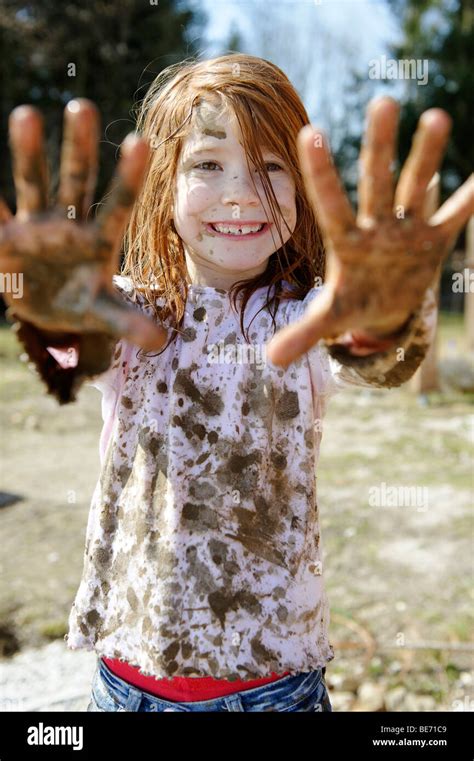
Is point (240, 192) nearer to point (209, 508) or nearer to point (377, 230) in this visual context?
point (377, 230)

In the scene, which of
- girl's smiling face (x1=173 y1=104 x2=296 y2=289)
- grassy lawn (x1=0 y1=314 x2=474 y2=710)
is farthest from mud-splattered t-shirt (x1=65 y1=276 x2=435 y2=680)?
grassy lawn (x1=0 y1=314 x2=474 y2=710)

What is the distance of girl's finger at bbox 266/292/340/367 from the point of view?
1.03 meters

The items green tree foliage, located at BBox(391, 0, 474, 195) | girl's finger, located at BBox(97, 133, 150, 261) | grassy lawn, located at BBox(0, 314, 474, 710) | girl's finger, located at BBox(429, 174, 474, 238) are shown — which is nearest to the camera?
girl's finger, located at BBox(97, 133, 150, 261)

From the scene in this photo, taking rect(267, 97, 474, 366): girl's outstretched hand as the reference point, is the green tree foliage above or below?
above

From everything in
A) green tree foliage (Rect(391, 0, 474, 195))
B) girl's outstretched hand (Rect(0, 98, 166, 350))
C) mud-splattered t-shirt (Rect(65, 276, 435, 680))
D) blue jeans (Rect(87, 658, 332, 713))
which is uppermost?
green tree foliage (Rect(391, 0, 474, 195))

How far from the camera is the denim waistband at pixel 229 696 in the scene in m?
1.56

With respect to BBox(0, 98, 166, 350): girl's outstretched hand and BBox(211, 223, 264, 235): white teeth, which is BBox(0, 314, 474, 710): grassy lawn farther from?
BBox(0, 98, 166, 350): girl's outstretched hand

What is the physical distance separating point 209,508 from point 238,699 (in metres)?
0.41

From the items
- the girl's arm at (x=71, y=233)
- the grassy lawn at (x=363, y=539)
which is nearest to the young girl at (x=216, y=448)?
the girl's arm at (x=71, y=233)

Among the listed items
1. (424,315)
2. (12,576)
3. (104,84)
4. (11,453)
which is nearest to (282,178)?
(424,315)

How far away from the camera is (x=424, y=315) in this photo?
4.00 feet

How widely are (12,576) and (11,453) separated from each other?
7.28 ft

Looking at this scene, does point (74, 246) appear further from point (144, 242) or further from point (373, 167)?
point (144, 242)

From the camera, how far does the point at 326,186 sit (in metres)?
1.02
